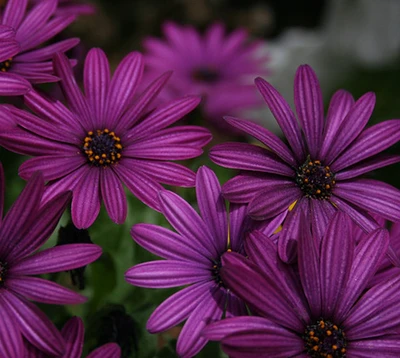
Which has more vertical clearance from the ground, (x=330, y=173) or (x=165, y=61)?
(x=165, y=61)

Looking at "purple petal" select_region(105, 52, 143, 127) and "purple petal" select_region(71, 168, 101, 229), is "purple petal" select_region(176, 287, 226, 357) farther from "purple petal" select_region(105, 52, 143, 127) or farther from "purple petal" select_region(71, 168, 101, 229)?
"purple petal" select_region(105, 52, 143, 127)

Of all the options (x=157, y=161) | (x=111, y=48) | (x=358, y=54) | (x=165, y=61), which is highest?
(x=358, y=54)

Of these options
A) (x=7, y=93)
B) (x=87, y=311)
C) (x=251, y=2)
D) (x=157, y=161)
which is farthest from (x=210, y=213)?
(x=251, y=2)

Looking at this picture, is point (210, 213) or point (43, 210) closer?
point (43, 210)

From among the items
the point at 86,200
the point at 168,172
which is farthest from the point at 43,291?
the point at 168,172

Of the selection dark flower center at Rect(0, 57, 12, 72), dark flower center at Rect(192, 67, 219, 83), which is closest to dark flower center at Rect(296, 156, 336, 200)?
dark flower center at Rect(0, 57, 12, 72)

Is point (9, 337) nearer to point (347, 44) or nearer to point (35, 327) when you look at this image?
point (35, 327)

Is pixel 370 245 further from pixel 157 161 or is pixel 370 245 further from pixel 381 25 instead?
pixel 381 25
